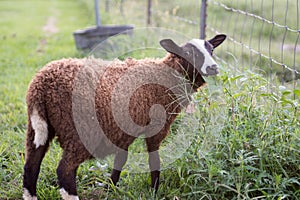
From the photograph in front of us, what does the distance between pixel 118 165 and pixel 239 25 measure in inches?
189

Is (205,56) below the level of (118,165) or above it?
above

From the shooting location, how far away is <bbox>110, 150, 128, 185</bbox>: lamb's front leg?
3.08 m

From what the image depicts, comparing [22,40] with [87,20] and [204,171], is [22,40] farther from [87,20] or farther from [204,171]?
[204,171]

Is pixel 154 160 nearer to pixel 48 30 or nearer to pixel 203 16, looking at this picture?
pixel 203 16

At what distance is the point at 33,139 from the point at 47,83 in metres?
0.40

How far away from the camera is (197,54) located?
300 centimetres

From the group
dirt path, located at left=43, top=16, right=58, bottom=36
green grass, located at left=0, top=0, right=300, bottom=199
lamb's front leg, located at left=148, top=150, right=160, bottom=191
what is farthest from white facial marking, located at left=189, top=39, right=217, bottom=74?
dirt path, located at left=43, top=16, right=58, bottom=36

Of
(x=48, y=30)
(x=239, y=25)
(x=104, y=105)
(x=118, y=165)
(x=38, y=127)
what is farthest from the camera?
(x=48, y=30)

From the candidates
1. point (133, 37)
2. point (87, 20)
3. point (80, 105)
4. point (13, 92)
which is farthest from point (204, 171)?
point (87, 20)

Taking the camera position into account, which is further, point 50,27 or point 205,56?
point 50,27

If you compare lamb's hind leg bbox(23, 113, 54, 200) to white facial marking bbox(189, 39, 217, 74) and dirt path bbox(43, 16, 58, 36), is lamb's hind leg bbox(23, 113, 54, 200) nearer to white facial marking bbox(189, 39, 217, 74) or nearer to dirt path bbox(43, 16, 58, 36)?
white facial marking bbox(189, 39, 217, 74)

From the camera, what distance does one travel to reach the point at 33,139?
109 inches

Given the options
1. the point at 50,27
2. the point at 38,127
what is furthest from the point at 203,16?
the point at 50,27

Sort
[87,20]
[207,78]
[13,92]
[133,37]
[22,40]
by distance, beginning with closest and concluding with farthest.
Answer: [207,78] → [13,92] → [133,37] → [22,40] → [87,20]
